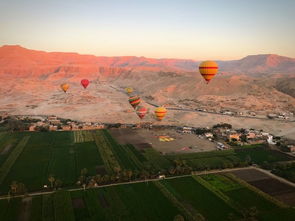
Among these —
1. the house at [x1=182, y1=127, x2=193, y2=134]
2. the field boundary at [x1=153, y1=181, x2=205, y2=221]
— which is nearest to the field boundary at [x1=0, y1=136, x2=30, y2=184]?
the field boundary at [x1=153, y1=181, x2=205, y2=221]

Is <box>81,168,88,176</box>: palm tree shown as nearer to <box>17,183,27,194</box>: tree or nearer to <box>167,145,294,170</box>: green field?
<box>17,183,27,194</box>: tree

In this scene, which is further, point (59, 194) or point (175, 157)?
point (175, 157)

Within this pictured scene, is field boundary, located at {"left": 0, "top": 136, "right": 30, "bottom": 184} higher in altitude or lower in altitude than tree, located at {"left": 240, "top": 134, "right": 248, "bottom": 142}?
lower

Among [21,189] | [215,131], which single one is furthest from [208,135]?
[21,189]

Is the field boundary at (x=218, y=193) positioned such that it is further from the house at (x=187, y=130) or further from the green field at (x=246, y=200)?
the house at (x=187, y=130)

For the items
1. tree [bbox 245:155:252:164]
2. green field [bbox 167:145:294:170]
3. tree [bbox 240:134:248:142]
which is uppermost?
tree [bbox 245:155:252:164]

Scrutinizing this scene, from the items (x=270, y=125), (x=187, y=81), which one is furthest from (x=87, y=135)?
(x=187, y=81)

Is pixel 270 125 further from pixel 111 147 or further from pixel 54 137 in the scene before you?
pixel 54 137
